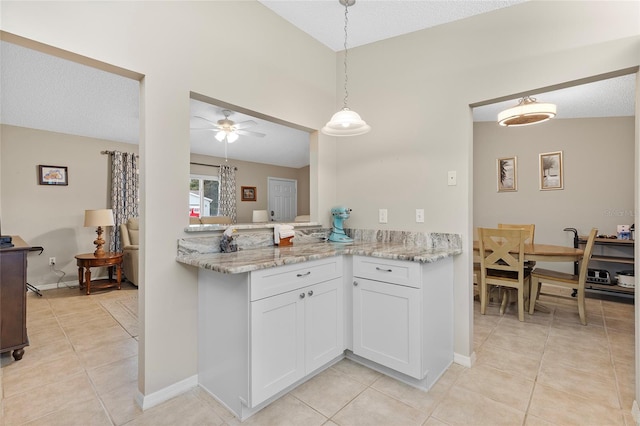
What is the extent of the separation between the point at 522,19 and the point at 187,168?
245 centimetres

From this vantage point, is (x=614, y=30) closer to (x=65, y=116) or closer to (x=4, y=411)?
(x=4, y=411)

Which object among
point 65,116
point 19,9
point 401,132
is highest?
point 65,116

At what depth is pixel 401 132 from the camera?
2.51 metres

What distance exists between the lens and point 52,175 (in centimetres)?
445

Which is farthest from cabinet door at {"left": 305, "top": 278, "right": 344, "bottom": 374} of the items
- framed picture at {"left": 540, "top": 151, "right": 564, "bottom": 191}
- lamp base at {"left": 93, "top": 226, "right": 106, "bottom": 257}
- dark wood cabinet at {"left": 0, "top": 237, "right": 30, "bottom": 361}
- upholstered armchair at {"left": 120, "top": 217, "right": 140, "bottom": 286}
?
framed picture at {"left": 540, "top": 151, "right": 564, "bottom": 191}

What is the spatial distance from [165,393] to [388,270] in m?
1.57

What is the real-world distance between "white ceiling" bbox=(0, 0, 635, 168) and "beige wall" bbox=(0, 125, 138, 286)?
0.21 metres

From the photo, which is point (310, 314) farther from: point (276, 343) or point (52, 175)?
point (52, 175)

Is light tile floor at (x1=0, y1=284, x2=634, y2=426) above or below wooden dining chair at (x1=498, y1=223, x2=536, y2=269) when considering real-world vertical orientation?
below

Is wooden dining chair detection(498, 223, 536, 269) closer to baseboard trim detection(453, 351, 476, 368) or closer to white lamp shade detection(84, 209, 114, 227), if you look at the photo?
baseboard trim detection(453, 351, 476, 368)

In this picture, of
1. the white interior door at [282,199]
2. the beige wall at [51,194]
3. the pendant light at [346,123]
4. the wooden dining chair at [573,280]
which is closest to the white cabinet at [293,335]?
the pendant light at [346,123]

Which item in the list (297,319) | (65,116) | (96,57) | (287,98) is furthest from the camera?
(65,116)

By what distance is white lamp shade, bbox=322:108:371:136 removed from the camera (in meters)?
2.02

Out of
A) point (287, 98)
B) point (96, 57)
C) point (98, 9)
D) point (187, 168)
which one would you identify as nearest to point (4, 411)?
point (187, 168)
